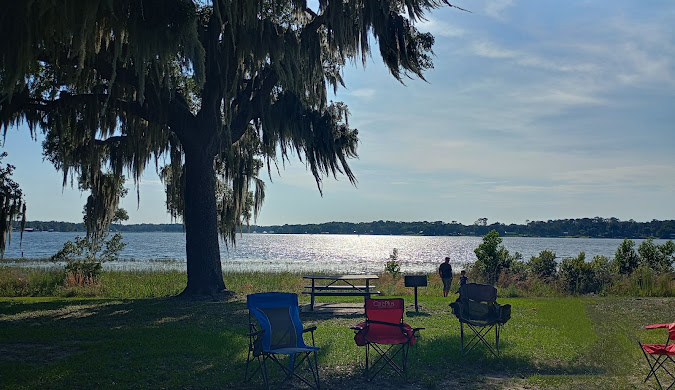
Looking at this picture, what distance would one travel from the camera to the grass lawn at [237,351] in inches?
239

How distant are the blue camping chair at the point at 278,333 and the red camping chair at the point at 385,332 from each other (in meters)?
0.60

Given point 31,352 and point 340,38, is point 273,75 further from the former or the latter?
point 31,352

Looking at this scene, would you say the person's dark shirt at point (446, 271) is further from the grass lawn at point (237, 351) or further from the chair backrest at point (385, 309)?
the chair backrest at point (385, 309)

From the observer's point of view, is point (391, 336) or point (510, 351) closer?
point (391, 336)

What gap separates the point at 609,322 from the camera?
10711 mm

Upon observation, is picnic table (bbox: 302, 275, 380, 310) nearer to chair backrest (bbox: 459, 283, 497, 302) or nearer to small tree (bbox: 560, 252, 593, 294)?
chair backrest (bbox: 459, 283, 497, 302)

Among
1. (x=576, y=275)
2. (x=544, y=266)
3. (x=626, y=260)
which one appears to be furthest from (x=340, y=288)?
(x=626, y=260)

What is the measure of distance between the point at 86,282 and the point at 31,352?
10053 millimetres

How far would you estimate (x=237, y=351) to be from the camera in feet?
24.0

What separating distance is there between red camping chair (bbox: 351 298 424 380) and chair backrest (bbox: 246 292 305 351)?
0.68 m

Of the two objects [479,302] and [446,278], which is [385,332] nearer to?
[479,302]

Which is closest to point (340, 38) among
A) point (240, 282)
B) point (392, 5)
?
point (392, 5)

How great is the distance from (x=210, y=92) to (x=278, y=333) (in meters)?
8.02

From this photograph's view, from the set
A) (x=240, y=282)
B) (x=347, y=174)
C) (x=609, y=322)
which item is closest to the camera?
(x=609, y=322)
